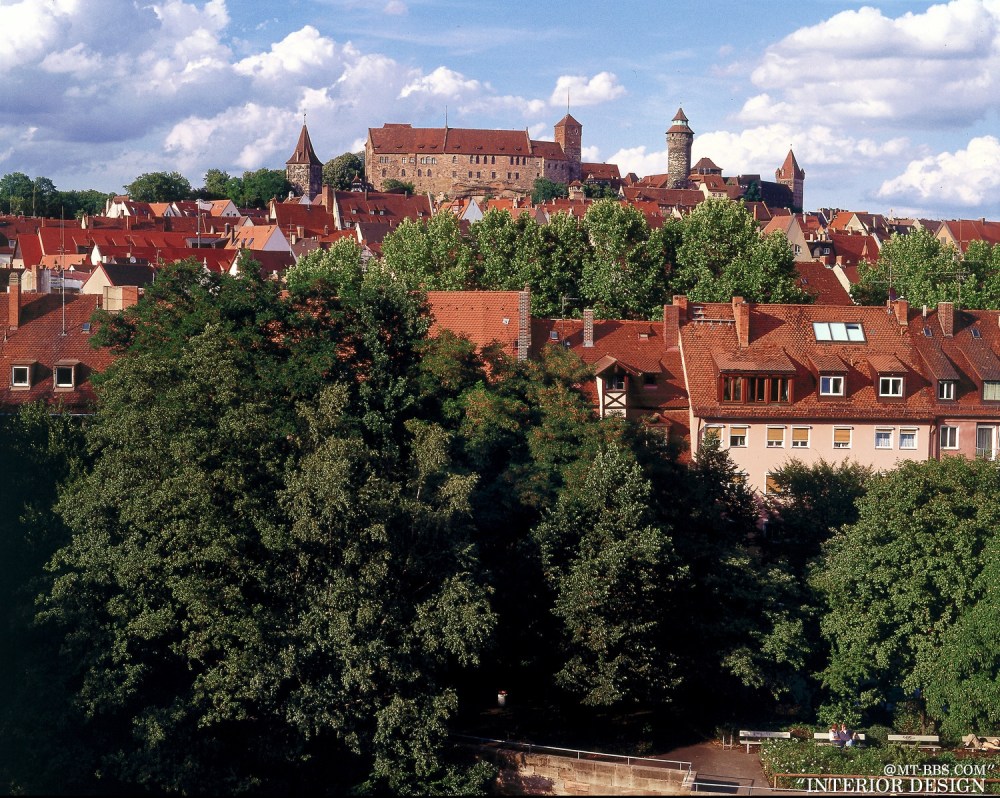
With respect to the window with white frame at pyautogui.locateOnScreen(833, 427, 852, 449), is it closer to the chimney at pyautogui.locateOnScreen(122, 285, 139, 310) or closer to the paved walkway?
the paved walkway

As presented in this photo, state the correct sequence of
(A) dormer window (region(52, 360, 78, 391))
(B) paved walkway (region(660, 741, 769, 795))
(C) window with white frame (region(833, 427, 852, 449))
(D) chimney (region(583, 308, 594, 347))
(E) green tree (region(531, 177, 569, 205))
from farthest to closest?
(E) green tree (region(531, 177, 569, 205)), (D) chimney (region(583, 308, 594, 347)), (C) window with white frame (region(833, 427, 852, 449)), (A) dormer window (region(52, 360, 78, 391)), (B) paved walkway (region(660, 741, 769, 795))

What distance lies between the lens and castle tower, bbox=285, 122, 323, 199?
624 ft

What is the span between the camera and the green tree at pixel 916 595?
29.0 meters

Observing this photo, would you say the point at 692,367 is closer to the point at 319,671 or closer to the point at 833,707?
the point at 833,707

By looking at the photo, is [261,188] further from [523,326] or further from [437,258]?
[523,326]

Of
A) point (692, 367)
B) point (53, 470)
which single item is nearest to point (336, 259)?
point (692, 367)

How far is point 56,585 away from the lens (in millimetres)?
26281

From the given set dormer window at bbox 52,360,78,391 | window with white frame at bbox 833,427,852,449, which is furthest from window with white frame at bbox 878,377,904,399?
dormer window at bbox 52,360,78,391

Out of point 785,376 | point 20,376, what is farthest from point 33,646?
point 785,376

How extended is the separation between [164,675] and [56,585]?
2757 millimetres

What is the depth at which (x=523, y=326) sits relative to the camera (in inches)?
1626

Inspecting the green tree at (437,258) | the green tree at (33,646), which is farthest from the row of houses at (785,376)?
the green tree at (33,646)

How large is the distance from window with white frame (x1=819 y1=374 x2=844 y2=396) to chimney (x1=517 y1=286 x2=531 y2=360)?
29.1ft

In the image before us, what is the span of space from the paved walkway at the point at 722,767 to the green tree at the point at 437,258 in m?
28.2
